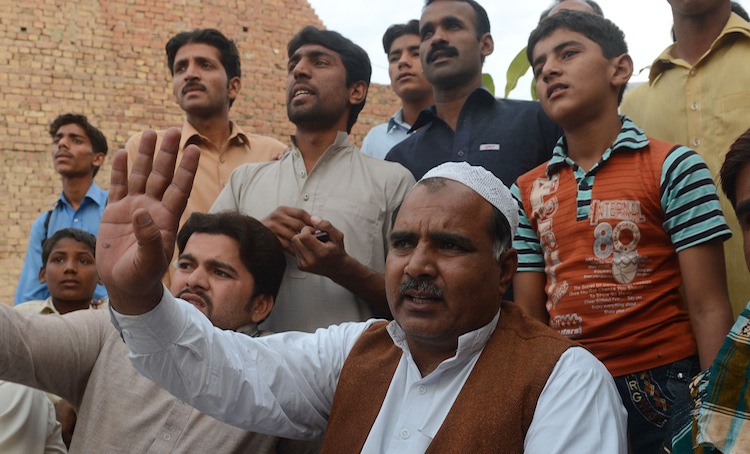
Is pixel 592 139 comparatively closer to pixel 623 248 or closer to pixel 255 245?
pixel 623 248

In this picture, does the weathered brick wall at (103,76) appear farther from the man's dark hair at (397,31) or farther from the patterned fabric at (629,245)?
the patterned fabric at (629,245)

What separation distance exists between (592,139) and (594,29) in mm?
451

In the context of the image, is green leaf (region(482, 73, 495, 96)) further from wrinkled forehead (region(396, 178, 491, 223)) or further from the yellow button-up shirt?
wrinkled forehead (region(396, 178, 491, 223))

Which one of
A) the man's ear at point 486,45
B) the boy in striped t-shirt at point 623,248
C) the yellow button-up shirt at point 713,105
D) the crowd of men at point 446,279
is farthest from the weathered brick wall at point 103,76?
the boy in striped t-shirt at point 623,248

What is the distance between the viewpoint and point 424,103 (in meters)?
5.47

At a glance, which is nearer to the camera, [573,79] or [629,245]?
[629,245]

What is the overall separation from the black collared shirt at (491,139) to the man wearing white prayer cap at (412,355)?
1049mm

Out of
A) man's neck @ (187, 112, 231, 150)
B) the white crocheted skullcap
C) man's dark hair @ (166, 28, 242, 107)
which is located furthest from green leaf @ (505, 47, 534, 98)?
the white crocheted skullcap

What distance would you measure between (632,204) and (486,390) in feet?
3.01

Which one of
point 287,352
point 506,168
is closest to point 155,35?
point 506,168

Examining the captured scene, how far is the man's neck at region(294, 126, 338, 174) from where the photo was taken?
11.9 feet

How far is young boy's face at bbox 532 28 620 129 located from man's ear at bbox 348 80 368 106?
108cm

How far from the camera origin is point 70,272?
476cm

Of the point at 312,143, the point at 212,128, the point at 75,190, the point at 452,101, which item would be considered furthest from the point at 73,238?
the point at 452,101
